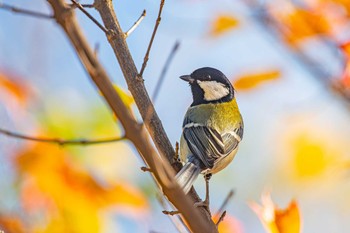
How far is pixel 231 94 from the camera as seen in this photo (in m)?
4.23

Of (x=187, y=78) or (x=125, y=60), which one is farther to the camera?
(x=187, y=78)

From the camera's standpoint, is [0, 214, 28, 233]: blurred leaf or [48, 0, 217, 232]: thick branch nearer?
[48, 0, 217, 232]: thick branch

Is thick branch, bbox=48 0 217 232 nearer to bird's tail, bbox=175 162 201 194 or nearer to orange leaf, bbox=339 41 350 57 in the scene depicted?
bird's tail, bbox=175 162 201 194

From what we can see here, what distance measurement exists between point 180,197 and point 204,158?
74.6 inches

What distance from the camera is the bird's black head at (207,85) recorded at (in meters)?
3.98

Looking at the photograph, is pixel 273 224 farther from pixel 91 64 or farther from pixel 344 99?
pixel 91 64

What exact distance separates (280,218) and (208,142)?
4.17 ft

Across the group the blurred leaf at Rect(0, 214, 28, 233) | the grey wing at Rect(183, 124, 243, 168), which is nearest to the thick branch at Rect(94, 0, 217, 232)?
the grey wing at Rect(183, 124, 243, 168)

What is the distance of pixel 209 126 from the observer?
3703mm

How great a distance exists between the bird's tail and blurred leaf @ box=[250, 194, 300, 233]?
331mm

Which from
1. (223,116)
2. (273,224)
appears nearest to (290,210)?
(273,224)

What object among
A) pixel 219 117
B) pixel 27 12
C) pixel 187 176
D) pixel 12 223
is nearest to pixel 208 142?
pixel 219 117

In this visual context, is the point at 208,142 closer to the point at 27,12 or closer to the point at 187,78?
the point at 187,78

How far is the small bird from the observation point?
3.28m
